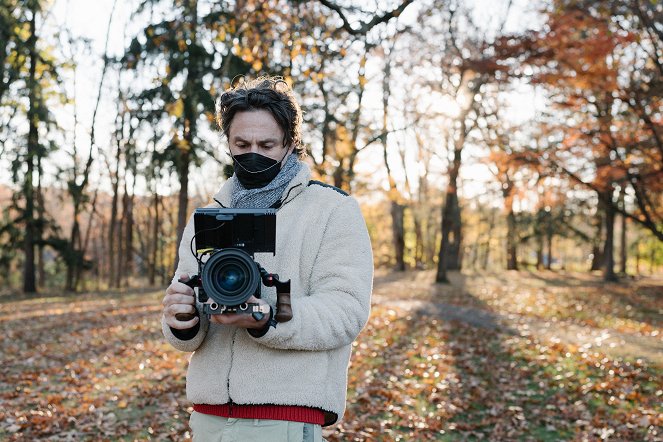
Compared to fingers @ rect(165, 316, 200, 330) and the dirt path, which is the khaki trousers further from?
the dirt path

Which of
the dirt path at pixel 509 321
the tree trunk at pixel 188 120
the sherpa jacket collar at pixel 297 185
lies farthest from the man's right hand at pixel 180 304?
the dirt path at pixel 509 321

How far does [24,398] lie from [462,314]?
10.0 m

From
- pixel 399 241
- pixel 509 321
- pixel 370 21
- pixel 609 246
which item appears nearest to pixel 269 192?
pixel 370 21

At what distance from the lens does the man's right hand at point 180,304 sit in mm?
1940

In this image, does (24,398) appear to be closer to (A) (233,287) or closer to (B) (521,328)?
(A) (233,287)

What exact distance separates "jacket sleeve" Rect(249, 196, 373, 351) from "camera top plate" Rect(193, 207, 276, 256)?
0.23 m

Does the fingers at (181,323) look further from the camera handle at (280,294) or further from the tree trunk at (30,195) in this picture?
the tree trunk at (30,195)

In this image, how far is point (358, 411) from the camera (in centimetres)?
696

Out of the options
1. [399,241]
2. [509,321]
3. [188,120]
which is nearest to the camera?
[188,120]

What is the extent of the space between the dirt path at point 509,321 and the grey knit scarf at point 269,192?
8.22 metres

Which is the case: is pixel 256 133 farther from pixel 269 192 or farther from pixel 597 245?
pixel 597 245

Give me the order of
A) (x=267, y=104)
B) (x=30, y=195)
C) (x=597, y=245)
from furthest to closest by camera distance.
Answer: (x=597, y=245) < (x=30, y=195) < (x=267, y=104)

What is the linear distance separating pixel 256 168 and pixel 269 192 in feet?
0.33

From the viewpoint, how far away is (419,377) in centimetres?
856
